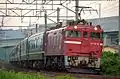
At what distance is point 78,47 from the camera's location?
2386 cm

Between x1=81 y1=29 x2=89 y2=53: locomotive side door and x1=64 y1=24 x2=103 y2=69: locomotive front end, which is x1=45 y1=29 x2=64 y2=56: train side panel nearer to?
x1=64 y1=24 x2=103 y2=69: locomotive front end

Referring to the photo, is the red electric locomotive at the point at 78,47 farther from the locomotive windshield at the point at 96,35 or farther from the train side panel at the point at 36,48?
the train side panel at the point at 36,48

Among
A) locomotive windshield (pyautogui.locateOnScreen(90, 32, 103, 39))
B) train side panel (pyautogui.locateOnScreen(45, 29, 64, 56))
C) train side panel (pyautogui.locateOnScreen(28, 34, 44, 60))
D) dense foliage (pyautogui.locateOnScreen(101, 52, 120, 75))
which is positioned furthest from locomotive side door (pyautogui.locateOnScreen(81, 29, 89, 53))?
train side panel (pyautogui.locateOnScreen(28, 34, 44, 60))

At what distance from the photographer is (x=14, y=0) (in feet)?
122

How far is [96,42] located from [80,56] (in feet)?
4.69

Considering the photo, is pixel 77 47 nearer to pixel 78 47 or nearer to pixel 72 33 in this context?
pixel 78 47

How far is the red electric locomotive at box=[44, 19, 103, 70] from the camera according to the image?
2361cm

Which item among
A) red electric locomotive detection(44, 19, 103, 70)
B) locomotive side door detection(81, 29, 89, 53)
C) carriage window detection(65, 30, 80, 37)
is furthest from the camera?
locomotive side door detection(81, 29, 89, 53)

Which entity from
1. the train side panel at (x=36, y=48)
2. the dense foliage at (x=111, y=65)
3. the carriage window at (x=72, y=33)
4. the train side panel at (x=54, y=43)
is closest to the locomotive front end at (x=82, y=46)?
the carriage window at (x=72, y=33)

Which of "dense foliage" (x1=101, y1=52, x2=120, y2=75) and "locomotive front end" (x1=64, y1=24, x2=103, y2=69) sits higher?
"locomotive front end" (x1=64, y1=24, x2=103, y2=69)

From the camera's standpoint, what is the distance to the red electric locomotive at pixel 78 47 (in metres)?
23.6

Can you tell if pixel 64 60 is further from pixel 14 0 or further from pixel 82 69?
pixel 14 0

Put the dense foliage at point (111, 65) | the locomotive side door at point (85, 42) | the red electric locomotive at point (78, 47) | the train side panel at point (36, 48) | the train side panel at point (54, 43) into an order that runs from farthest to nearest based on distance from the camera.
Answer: the train side panel at point (36, 48) → the dense foliage at point (111, 65) → the train side panel at point (54, 43) → the locomotive side door at point (85, 42) → the red electric locomotive at point (78, 47)

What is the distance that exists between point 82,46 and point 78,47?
0.28 m
